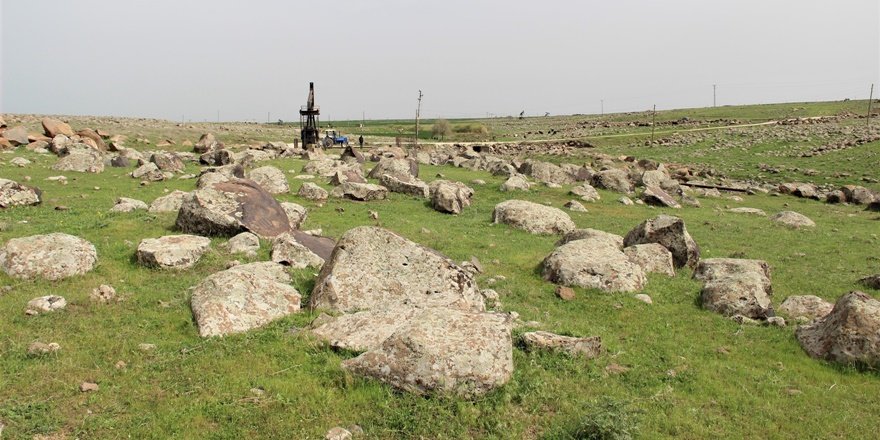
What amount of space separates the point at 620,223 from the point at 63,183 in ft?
89.0

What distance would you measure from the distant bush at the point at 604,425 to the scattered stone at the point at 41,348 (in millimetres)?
8544

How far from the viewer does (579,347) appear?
10.6 meters

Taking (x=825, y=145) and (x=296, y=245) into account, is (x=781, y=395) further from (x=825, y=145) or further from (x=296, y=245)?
(x=825, y=145)

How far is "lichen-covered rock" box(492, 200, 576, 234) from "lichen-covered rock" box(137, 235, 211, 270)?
41.4 feet

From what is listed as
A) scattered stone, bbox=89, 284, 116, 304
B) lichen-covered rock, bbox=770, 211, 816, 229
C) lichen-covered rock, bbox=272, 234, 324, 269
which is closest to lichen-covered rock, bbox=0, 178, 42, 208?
scattered stone, bbox=89, 284, 116, 304

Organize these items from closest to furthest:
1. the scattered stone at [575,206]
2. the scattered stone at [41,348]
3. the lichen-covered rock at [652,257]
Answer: the scattered stone at [41,348] < the lichen-covered rock at [652,257] < the scattered stone at [575,206]

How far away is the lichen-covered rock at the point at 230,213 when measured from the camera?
1741cm

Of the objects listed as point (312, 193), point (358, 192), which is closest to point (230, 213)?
point (312, 193)

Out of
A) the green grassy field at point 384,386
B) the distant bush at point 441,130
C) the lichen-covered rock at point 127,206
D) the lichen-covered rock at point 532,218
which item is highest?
the distant bush at point 441,130

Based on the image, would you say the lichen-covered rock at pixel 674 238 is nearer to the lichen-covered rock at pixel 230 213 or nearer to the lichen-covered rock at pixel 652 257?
the lichen-covered rock at pixel 652 257

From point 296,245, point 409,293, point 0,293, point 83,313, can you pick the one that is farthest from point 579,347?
point 0,293

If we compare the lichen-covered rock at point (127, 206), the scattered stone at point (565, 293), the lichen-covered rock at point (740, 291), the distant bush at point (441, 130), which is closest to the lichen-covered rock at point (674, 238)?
the lichen-covered rock at point (740, 291)

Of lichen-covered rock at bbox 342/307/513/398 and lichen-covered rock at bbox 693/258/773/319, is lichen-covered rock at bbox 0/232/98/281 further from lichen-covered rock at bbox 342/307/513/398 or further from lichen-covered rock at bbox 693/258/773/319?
lichen-covered rock at bbox 693/258/773/319

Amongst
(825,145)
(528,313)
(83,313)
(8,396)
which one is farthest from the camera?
(825,145)
